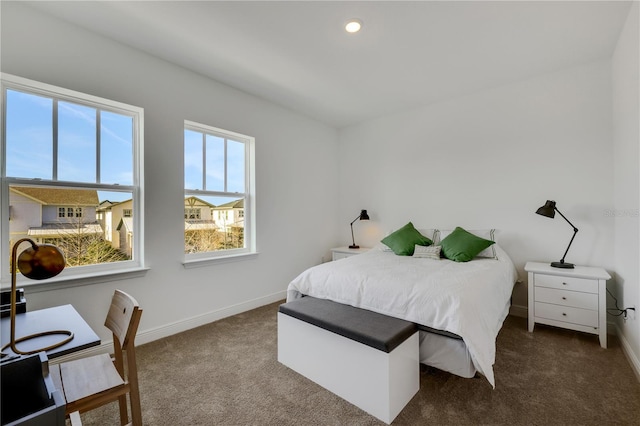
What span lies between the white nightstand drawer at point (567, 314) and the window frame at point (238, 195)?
3059mm

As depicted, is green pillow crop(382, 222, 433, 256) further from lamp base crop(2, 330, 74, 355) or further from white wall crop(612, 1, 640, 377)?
lamp base crop(2, 330, 74, 355)

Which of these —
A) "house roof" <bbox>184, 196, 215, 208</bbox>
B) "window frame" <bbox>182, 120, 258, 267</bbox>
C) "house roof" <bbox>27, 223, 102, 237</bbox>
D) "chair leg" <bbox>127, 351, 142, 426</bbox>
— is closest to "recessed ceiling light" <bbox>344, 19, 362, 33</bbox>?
"window frame" <bbox>182, 120, 258, 267</bbox>

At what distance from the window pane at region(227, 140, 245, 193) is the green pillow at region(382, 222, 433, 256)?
1970 mm

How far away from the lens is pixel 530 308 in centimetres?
284

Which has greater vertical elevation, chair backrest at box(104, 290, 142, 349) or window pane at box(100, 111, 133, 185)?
window pane at box(100, 111, 133, 185)

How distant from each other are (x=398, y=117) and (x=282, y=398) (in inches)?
150

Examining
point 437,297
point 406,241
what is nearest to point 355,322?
point 437,297

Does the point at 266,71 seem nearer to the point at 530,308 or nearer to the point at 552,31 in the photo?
the point at 552,31

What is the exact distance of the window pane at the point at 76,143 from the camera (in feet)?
7.69

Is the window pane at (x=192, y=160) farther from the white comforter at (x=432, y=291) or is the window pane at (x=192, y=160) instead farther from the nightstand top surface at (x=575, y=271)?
Answer: the nightstand top surface at (x=575, y=271)

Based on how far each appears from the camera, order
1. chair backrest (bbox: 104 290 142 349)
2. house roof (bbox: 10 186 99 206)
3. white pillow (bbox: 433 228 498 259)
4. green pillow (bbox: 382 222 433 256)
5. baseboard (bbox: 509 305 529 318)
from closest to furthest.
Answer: chair backrest (bbox: 104 290 142 349), house roof (bbox: 10 186 99 206), white pillow (bbox: 433 228 498 259), baseboard (bbox: 509 305 529 318), green pillow (bbox: 382 222 433 256)

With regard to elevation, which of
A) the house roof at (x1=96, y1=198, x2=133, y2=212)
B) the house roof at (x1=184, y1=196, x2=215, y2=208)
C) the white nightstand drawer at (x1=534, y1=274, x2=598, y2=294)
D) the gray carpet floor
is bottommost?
the gray carpet floor

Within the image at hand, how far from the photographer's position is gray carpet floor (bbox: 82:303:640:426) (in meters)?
1.68

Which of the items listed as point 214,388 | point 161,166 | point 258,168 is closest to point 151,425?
point 214,388
